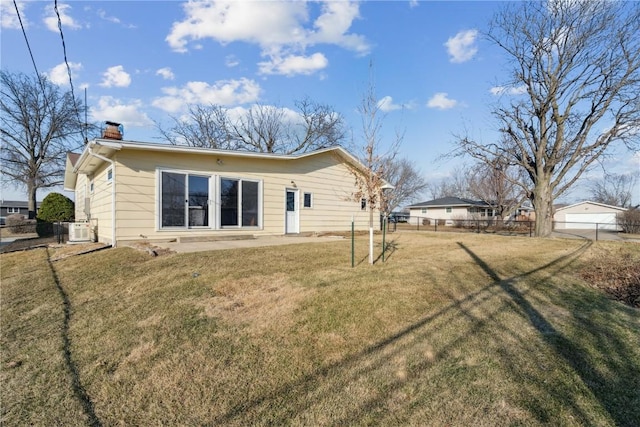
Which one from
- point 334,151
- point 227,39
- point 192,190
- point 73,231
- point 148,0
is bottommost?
point 73,231

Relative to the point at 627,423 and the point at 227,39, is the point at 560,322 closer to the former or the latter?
the point at 627,423

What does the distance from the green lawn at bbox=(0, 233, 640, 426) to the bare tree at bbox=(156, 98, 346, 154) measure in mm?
22454

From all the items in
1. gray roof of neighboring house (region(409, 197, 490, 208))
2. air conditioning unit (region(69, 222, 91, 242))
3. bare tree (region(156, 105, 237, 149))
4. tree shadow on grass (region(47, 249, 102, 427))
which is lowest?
tree shadow on grass (region(47, 249, 102, 427))

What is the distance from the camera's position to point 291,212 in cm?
1242

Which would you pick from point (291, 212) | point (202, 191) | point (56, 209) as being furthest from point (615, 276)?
point (56, 209)

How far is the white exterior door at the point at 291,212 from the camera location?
1227cm

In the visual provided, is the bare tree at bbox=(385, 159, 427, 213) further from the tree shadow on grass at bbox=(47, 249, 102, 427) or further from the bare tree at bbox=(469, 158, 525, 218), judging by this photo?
the tree shadow on grass at bbox=(47, 249, 102, 427)

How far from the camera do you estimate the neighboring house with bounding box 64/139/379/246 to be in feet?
29.5

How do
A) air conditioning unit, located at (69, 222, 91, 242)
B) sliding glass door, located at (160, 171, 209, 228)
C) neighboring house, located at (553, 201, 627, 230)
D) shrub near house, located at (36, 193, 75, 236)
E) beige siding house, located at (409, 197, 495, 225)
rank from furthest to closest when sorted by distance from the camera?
beige siding house, located at (409, 197, 495, 225) → neighboring house, located at (553, 201, 627, 230) → shrub near house, located at (36, 193, 75, 236) → air conditioning unit, located at (69, 222, 91, 242) → sliding glass door, located at (160, 171, 209, 228)

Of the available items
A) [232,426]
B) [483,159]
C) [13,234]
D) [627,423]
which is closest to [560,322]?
[627,423]

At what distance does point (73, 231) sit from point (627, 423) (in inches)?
514

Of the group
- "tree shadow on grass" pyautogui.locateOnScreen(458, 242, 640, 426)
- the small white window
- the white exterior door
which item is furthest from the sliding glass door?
"tree shadow on grass" pyautogui.locateOnScreen(458, 242, 640, 426)

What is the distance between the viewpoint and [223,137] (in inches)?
1080

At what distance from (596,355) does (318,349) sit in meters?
2.55
